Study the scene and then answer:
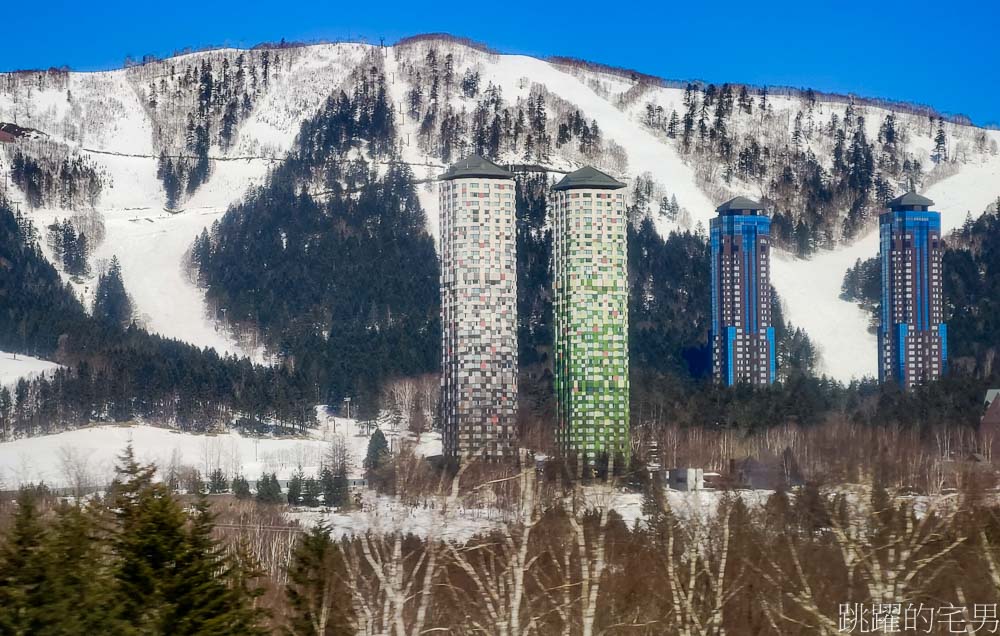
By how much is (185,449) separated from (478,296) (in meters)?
18.4

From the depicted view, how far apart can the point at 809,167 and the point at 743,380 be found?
47.5 m

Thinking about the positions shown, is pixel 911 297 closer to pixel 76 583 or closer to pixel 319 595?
pixel 319 595

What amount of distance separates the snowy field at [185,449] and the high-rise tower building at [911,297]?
120ft

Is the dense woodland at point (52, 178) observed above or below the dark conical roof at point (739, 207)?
above

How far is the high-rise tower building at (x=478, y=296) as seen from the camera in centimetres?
8181

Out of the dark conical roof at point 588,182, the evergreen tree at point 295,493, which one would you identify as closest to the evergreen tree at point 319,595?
the evergreen tree at point 295,493

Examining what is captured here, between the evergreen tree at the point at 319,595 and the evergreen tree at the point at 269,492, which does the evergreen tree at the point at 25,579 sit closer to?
the evergreen tree at the point at 319,595

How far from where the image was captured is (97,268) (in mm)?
134125

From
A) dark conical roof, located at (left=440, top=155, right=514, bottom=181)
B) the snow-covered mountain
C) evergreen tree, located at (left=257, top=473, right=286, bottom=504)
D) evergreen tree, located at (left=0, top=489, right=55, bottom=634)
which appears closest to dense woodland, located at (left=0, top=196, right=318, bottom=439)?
the snow-covered mountain

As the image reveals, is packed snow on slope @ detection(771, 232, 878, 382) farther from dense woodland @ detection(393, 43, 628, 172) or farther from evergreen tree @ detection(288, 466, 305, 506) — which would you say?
evergreen tree @ detection(288, 466, 305, 506)

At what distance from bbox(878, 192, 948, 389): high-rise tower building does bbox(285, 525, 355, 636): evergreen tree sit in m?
83.2

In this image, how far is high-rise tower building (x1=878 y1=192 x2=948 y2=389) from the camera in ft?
362

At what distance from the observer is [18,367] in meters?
104

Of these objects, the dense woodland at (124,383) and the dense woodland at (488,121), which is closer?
the dense woodland at (124,383)
